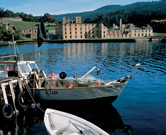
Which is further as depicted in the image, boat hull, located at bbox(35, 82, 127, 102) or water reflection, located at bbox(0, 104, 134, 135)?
boat hull, located at bbox(35, 82, 127, 102)

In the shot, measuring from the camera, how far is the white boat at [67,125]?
12.3 meters

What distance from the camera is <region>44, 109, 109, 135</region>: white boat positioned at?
40.5 ft

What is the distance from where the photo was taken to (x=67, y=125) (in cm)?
1358

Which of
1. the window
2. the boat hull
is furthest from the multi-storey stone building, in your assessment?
the boat hull

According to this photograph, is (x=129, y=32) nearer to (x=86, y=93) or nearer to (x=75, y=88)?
(x=86, y=93)

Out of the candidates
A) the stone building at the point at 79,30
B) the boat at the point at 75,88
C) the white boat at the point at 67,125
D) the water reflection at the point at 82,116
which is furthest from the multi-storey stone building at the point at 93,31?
the white boat at the point at 67,125

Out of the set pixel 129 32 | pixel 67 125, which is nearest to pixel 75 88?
pixel 67 125

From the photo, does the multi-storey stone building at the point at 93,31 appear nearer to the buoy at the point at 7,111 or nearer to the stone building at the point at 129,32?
the stone building at the point at 129,32

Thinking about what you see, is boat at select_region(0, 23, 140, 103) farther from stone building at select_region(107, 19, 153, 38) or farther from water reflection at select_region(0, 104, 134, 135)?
stone building at select_region(107, 19, 153, 38)

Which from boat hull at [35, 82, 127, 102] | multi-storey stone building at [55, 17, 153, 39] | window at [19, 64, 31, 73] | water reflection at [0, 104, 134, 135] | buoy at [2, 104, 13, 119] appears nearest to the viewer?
water reflection at [0, 104, 134, 135]

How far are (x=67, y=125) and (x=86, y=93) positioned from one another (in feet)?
18.3

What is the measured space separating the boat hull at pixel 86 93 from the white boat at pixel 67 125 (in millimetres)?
4409

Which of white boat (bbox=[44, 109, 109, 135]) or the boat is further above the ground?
the boat

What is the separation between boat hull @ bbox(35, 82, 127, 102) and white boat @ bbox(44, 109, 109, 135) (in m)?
4.41
